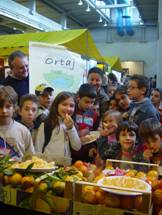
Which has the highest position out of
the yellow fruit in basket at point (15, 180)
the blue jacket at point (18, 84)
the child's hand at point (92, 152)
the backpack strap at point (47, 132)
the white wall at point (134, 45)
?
the white wall at point (134, 45)

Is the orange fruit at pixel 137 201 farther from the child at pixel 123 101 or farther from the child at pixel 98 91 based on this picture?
the child at pixel 98 91

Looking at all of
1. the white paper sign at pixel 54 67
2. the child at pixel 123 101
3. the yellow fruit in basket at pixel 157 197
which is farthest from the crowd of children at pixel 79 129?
the white paper sign at pixel 54 67

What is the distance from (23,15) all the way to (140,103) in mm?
6855

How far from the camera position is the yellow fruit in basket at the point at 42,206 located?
126cm

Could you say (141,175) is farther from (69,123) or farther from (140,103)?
(140,103)

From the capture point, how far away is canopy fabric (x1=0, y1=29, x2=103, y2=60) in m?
4.61

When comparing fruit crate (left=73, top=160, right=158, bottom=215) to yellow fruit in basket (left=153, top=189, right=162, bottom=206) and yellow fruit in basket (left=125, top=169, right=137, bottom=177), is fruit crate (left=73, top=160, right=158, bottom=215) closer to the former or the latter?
yellow fruit in basket (left=153, top=189, right=162, bottom=206)

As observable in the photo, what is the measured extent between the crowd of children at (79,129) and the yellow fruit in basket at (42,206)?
43cm

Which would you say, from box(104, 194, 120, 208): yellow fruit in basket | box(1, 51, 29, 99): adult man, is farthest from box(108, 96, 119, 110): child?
box(104, 194, 120, 208): yellow fruit in basket

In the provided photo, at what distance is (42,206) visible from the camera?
128 cm

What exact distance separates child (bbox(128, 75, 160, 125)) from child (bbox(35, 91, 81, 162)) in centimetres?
61

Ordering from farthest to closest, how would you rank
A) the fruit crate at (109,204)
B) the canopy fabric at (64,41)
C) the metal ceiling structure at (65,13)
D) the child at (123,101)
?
the metal ceiling structure at (65,13) < the canopy fabric at (64,41) < the child at (123,101) < the fruit crate at (109,204)

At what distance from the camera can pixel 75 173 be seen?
138 cm

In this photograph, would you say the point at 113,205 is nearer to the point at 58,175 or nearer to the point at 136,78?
the point at 58,175
